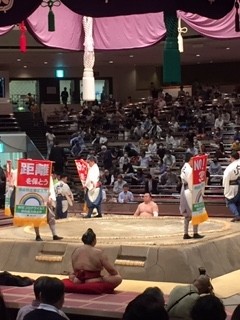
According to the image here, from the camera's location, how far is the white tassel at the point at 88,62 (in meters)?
6.44

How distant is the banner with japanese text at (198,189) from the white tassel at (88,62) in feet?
3.75

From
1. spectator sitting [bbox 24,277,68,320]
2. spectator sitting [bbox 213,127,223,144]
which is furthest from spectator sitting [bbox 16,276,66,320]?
spectator sitting [bbox 213,127,223,144]

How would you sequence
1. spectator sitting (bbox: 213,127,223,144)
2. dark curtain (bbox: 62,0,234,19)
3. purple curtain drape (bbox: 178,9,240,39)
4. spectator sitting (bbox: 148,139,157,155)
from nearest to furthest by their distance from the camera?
dark curtain (bbox: 62,0,234,19), purple curtain drape (bbox: 178,9,240,39), spectator sitting (bbox: 148,139,157,155), spectator sitting (bbox: 213,127,223,144)

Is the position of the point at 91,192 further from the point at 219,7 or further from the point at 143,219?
the point at 219,7

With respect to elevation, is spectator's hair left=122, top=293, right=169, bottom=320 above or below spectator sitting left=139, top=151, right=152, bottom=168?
above

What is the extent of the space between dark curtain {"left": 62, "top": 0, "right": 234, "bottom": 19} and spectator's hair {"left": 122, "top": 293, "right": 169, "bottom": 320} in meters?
1.80

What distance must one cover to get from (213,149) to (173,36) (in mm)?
9134

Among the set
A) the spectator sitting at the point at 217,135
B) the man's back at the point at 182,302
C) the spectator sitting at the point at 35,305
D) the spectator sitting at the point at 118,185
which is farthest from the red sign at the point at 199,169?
the spectator sitting at the point at 217,135

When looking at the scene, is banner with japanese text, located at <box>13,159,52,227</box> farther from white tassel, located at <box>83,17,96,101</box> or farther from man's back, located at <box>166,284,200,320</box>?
man's back, located at <box>166,284,200,320</box>

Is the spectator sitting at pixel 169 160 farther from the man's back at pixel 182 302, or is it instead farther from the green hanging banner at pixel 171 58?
the man's back at pixel 182 302

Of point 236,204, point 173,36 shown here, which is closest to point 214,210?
point 236,204

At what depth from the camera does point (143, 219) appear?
8.16 meters

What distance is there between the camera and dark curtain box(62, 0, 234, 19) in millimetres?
3809

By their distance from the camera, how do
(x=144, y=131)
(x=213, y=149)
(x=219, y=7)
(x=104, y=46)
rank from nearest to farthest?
1. (x=219, y=7)
2. (x=104, y=46)
3. (x=213, y=149)
4. (x=144, y=131)
